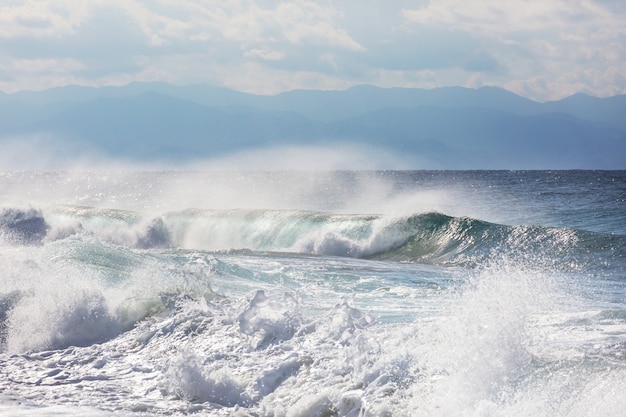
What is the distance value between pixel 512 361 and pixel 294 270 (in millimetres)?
11571

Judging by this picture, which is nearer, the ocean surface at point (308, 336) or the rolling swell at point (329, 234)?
the ocean surface at point (308, 336)

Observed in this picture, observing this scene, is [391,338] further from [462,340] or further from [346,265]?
[346,265]

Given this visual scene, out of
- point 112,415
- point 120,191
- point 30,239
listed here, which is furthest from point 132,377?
point 120,191

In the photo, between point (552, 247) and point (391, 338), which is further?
point (552, 247)

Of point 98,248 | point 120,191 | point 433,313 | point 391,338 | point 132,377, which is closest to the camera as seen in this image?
point 391,338

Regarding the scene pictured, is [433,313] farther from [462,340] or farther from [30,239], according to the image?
[30,239]

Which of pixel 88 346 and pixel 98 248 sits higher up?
pixel 98 248

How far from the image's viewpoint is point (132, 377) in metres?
10.1

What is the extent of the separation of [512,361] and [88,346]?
6592 mm

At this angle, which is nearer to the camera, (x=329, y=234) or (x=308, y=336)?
(x=308, y=336)

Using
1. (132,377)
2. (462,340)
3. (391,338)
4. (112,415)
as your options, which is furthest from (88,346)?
(462,340)

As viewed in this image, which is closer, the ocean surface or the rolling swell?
the ocean surface

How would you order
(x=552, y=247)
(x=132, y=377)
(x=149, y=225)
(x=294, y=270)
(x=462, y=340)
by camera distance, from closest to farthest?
1. (x=462, y=340)
2. (x=132, y=377)
3. (x=294, y=270)
4. (x=552, y=247)
5. (x=149, y=225)

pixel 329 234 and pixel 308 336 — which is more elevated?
pixel 329 234
